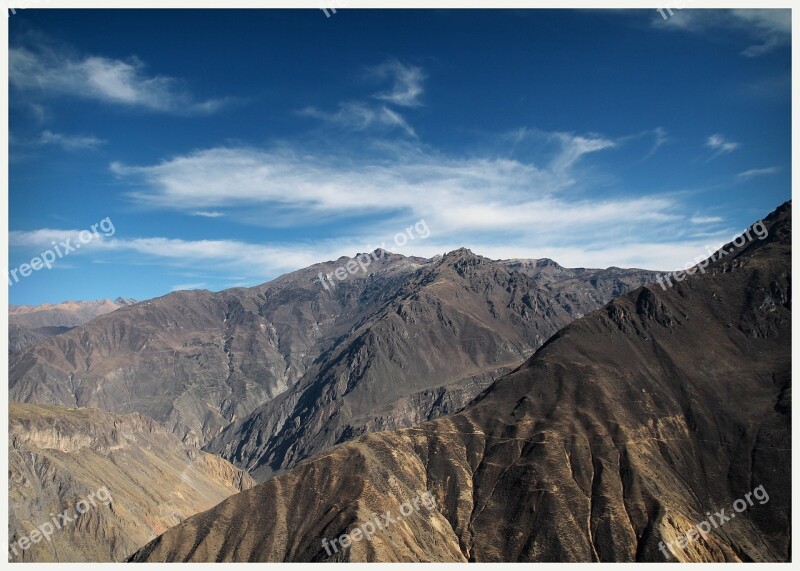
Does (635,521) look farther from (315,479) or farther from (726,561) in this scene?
(315,479)

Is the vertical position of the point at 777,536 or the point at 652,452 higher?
the point at 652,452

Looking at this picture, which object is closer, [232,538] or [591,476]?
[232,538]

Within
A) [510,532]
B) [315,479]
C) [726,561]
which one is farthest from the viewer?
[315,479]

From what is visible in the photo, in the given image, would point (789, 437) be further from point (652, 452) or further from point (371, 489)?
point (371, 489)

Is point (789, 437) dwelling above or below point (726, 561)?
above

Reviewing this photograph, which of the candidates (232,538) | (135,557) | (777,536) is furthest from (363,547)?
(777,536)
